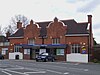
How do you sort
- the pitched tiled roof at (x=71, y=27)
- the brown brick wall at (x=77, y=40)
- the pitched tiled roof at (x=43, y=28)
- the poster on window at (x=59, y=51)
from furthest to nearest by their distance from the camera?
the pitched tiled roof at (x=43, y=28), the poster on window at (x=59, y=51), the pitched tiled roof at (x=71, y=27), the brown brick wall at (x=77, y=40)

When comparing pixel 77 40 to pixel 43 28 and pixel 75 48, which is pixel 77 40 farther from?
pixel 43 28

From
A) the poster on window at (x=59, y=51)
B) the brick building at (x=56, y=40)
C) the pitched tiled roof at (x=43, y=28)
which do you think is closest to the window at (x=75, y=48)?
the brick building at (x=56, y=40)

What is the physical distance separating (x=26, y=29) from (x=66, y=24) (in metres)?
9.82

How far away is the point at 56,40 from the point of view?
65312 millimetres

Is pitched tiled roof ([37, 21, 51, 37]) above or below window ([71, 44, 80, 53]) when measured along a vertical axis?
above

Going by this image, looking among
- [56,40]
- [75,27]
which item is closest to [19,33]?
[56,40]

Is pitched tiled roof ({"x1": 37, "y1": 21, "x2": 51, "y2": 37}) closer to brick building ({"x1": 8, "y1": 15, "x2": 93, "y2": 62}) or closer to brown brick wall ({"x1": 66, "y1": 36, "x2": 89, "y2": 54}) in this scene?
brick building ({"x1": 8, "y1": 15, "x2": 93, "y2": 62})

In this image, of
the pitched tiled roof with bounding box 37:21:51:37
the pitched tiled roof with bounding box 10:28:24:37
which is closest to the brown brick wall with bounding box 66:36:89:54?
the pitched tiled roof with bounding box 37:21:51:37

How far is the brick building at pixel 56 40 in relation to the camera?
60906 mm

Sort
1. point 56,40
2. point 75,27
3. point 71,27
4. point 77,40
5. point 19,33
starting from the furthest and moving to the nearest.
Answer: point 19,33, point 56,40, point 71,27, point 75,27, point 77,40

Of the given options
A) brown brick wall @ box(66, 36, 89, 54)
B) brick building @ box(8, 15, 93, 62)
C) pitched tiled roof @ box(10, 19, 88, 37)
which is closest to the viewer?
brown brick wall @ box(66, 36, 89, 54)

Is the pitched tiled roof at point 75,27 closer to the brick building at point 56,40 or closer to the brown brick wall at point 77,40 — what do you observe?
the brick building at point 56,40

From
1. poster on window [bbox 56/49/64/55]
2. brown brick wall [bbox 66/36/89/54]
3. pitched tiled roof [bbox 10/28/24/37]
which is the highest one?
pitched tiled roof [bbox 10/28/24/37]

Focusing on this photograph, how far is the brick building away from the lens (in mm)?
60906
